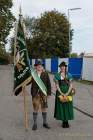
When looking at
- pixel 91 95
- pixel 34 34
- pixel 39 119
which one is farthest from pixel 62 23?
pixel 39 119

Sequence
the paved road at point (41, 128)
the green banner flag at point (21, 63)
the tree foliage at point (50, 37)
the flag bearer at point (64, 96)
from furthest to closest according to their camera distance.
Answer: the tree foliage at point (50, 37) < the green banner flag at point (21, 63) < the flag bearer at point (64, 96) < the paved road at point (41, 128)

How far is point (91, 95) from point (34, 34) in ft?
190

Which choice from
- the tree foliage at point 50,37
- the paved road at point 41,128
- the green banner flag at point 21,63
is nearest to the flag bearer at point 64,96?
the paved road at point 41,128

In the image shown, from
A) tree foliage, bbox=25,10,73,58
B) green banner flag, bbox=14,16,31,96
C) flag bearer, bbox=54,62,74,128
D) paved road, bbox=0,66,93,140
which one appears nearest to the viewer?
paved road, bbox=0,66,93,140

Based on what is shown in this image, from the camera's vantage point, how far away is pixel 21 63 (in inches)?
502

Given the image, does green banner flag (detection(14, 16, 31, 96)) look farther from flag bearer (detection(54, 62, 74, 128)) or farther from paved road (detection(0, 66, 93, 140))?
paved road (detection(0, 66, 93, 140))

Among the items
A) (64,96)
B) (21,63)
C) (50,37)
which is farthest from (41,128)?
(50,37)

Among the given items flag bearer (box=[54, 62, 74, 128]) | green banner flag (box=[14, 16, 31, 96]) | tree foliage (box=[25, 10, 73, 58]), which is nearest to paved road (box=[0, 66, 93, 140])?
flag bearer (box=[54, 62, 74, 128])

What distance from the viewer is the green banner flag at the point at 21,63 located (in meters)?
12.7

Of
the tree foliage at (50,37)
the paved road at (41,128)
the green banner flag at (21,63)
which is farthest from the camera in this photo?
the tree foliage at (50,37)

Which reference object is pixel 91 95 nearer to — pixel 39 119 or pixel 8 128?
pixel 39 119

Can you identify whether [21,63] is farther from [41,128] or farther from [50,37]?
[50,37]

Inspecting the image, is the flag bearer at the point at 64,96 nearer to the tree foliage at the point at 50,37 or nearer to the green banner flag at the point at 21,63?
the green banner flag at the point at 21,63

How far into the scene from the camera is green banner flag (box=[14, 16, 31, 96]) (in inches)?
500
